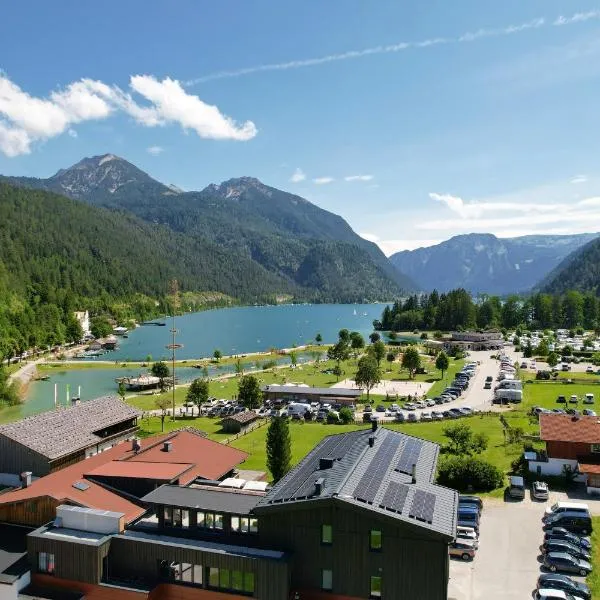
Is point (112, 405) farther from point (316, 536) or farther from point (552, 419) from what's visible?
A: point (552, 419)

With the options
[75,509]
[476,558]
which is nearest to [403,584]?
[476,558]

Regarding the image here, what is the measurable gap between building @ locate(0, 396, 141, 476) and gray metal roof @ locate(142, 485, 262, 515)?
14.4 meters

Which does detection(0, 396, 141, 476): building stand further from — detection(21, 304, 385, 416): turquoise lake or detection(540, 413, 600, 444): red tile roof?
detection(21, 304, 385, 416): turquoise lake

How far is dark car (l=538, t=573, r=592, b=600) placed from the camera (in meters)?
23.4

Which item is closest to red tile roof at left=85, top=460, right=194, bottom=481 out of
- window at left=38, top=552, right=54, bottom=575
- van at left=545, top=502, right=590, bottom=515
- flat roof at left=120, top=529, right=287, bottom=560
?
flat roof at left=120, top=529, right=287, bottom=560

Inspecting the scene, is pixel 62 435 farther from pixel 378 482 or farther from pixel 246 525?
pixel 378 482

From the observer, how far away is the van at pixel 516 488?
34.7 m

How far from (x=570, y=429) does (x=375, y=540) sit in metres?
25.8

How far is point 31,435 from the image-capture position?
3625 centimetres

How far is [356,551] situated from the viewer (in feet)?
68.0

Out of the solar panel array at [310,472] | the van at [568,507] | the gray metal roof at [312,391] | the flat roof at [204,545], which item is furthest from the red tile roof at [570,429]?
the gray metal roof at [312,391]

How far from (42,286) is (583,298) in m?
177

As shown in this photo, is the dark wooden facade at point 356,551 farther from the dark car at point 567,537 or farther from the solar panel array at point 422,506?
the dark car at point 567,537

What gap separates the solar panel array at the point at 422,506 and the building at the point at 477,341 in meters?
104
